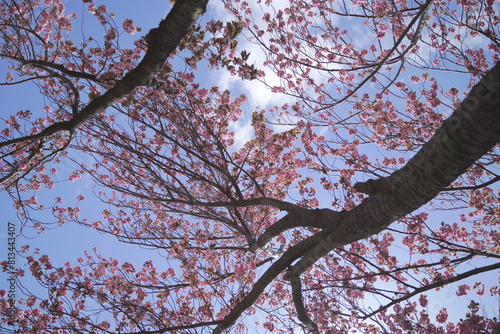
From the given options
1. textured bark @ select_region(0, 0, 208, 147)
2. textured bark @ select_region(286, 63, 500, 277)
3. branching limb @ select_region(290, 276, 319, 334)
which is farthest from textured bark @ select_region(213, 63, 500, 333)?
textured bark @ select_region(0, 0, 208, 147)

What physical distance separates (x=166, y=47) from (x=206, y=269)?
168 inches

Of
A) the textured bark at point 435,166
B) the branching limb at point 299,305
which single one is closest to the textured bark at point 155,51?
the textured bark at point 435,166

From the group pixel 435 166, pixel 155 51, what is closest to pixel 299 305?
pixel 435 166

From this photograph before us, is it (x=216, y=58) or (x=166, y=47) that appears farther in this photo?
(x=216, y=58)

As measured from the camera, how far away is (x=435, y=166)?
1700 mm

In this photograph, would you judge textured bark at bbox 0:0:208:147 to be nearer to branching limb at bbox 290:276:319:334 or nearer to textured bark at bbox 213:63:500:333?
textured bark at bbox 213:63:500:333

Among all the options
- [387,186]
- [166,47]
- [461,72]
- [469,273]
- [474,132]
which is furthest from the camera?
[461,72]

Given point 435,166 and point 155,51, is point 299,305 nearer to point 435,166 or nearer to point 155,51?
point 435,166

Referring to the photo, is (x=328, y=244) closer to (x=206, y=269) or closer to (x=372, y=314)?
(x=372, y=314)

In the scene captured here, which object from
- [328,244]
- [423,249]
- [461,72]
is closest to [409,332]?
[423,249]

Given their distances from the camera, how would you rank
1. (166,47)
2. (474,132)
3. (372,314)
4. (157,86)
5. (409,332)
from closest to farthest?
1. (474,132)
2. (166,47)
3. (372,314)
4. (157,86)
5. (409,332)

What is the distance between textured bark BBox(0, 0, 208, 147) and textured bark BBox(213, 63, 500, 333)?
2.04 m

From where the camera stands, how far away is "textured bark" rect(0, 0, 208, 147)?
2.61 meters

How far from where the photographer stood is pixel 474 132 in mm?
1502
